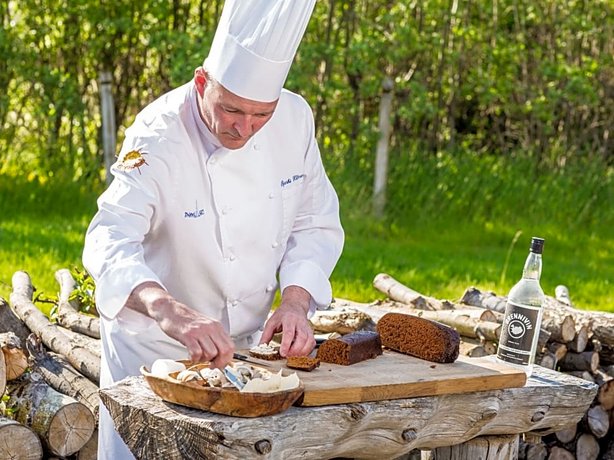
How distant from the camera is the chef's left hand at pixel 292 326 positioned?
342 cm

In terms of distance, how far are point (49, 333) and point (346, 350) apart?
2.21 m

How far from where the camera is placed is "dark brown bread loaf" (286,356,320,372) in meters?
3.27

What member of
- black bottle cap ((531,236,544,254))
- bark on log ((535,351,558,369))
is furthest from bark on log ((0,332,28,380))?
bark on log ((535,351,558,369))

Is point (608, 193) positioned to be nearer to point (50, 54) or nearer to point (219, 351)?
point (50, 54)

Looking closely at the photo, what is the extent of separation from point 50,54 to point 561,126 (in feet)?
18.2

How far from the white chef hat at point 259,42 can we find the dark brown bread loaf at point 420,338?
2.64 ft

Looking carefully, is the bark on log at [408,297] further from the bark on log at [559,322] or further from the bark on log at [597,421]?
the bark on log at [597,421]

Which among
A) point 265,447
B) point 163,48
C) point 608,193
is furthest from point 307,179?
point 608,193

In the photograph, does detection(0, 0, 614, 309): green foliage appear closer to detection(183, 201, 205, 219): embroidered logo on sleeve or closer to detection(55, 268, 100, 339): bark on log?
detection(55, 268, 100, 339): bark on log

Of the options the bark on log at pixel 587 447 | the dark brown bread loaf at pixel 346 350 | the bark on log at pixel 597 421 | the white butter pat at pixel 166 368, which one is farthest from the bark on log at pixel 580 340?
the white butter pat at pixel 166 368

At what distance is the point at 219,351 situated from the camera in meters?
3.02

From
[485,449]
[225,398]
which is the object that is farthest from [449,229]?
[225,398]

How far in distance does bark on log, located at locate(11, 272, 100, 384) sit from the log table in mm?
1588

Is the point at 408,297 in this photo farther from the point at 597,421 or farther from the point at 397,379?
the point at 397,379
